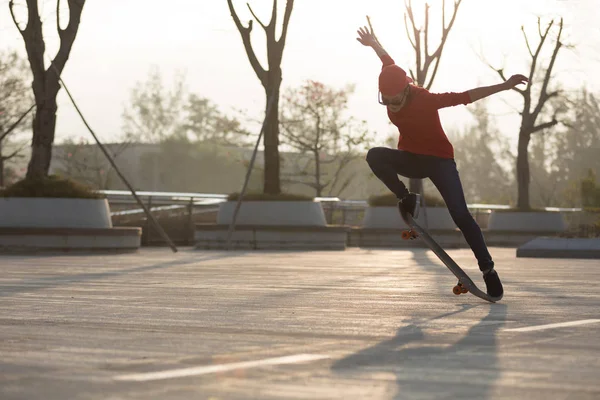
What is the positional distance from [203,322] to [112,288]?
3621 mm

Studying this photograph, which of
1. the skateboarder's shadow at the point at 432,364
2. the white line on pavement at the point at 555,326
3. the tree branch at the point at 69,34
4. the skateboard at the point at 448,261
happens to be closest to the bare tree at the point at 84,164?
the tree branch at the point at 69,34

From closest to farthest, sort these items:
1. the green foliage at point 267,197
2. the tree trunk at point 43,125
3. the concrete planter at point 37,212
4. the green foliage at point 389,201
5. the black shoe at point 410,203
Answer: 1. the black shoe at point 410,203
2. the concrete planter at point 37,212
3. the tree trunk at point 43,125
4. the green foliage at point 267,197
5. the green foliage at point 389,201

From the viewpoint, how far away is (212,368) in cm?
505

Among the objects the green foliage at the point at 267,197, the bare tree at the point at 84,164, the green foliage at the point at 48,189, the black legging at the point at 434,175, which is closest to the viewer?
the black legging at the point at 434,175

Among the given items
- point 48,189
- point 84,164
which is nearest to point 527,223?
point 48,189

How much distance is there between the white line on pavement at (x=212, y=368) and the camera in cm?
478

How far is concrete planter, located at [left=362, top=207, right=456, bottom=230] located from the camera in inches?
1146

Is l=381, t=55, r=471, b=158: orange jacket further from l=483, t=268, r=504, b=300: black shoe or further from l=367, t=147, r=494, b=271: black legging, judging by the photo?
l=483, t=268, r=504, b=300: black shoe

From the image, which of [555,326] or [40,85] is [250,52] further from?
[555,326]

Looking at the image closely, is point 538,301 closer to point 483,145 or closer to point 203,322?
point 203,322

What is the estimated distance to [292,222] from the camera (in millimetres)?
25031

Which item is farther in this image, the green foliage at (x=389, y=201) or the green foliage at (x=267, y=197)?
the green foliage at (x=389, y=201)

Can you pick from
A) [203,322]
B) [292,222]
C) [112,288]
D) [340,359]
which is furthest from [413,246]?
[340,359]

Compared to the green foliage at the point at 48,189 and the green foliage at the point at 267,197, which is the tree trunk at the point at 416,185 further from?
the green foliage at the point at 48,189
